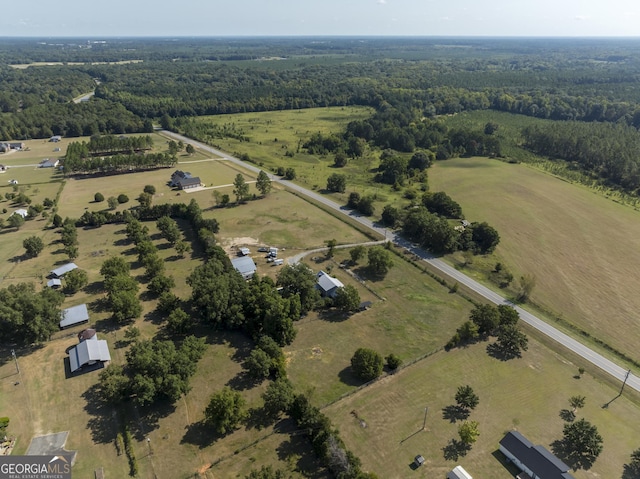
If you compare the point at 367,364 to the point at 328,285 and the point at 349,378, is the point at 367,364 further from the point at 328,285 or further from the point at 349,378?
the point at 328,285

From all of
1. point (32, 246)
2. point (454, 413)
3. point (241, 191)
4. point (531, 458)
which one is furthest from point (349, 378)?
point (32, 246)

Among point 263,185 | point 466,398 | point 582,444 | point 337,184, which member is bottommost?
point 582,444

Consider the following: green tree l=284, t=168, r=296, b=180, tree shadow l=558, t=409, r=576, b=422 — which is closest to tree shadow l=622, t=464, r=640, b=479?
tree shadow l=558, t=409, r=576, b=422

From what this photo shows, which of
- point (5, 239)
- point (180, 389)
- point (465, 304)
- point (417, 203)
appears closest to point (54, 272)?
point (5, 239)

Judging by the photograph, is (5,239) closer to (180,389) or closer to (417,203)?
(180,389)

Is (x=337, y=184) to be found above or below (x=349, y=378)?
above

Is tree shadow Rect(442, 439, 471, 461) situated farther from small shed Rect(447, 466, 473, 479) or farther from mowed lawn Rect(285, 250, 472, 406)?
mowed lawn Rect(285, 250, 472, 406)

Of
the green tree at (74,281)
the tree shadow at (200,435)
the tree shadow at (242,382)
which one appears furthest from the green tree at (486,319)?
the green tree at (74,281)
